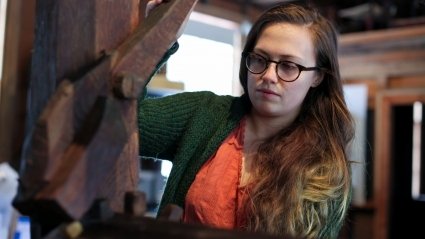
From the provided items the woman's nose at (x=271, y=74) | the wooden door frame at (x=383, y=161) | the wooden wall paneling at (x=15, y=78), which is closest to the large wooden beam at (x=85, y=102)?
the woman's nose at (x=271, y=74)

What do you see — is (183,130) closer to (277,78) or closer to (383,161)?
(277,78)

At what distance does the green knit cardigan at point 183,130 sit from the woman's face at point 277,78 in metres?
0.08

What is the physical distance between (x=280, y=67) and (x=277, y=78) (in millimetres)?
27

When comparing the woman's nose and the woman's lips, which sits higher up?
the woman's nose

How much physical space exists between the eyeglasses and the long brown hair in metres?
0.08

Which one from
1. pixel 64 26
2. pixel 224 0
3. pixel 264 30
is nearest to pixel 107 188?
pixel 64 26

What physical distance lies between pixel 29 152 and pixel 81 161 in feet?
0.16

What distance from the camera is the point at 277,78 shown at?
102 centimetres

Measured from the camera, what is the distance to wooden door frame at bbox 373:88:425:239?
405 cm

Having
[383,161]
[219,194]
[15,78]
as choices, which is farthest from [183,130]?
[383,161]

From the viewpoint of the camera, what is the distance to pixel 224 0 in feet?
12.6

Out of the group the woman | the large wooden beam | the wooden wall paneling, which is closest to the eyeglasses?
the woman

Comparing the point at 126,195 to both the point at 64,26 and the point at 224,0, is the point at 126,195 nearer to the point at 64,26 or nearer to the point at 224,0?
the point at 64,26

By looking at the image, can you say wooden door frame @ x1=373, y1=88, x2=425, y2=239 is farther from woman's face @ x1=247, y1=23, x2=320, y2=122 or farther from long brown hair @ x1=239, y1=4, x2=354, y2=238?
woman's face @ x1=247, y1=23, x2=320, y2=122
